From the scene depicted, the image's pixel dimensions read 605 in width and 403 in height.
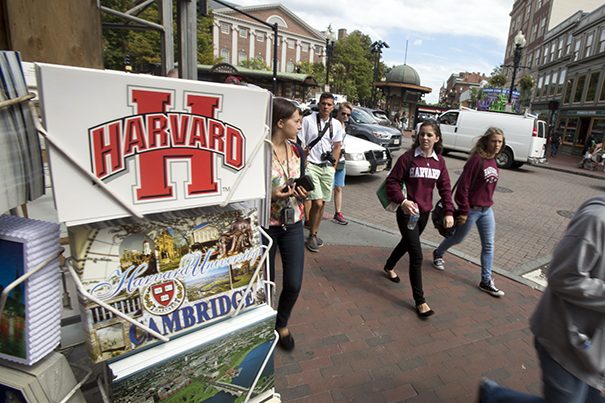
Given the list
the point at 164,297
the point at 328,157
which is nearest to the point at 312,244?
the point at 328,157

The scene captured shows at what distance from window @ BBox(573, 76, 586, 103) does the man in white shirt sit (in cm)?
2974

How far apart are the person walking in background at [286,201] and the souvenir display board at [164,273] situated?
829mm

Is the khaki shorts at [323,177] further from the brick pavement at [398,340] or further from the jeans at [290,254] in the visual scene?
the jeans at [290,254]

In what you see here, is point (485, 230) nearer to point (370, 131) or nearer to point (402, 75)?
point (370, 131)

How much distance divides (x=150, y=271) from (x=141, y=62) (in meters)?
33.4

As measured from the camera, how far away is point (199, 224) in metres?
1.45

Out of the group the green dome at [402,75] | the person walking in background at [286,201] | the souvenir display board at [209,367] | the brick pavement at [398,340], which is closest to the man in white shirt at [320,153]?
the brick pavement at [398,340]

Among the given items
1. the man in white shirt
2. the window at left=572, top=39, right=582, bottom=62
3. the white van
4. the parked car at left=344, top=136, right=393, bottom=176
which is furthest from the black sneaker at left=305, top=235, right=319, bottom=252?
the window at left=572, top=39, right=582, bottom=62

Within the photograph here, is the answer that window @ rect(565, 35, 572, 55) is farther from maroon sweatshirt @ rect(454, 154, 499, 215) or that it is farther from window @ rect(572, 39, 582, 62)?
maroon sweatshirt @ rect(454, 154, 499, 215)

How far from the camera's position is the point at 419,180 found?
11.0 feet

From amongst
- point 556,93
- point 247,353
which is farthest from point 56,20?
point 556,93

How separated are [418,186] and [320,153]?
1839mm

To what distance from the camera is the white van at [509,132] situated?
13.7 meters

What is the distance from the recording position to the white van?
44.9ft
